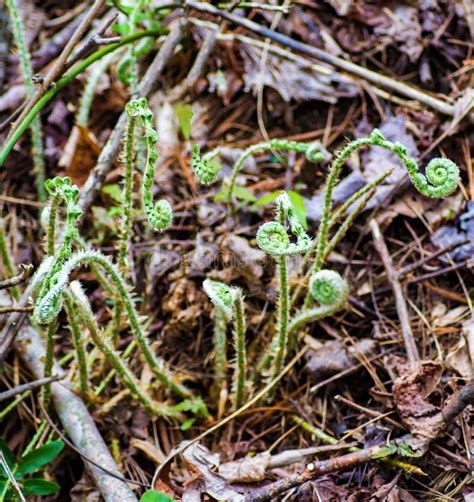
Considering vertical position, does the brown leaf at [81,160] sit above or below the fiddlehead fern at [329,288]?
above

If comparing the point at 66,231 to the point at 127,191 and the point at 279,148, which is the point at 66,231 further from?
the point at 279,148

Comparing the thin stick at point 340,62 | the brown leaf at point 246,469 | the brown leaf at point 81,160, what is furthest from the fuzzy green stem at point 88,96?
the brown leaf at point 246,469

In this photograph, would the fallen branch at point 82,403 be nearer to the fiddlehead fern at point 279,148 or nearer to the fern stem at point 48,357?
the fern stem at point 48,357

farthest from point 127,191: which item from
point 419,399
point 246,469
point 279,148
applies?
point 419,399

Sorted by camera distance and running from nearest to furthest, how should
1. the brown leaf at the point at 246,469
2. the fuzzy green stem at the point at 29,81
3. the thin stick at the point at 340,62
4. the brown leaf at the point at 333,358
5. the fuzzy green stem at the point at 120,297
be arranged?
1. the fuzzy green stem at the point at 120,297
2. the brown leaf at the point at 246,469
3. the brown leaf at the point at 333,358
4. the fuzzy green stem at the point at 29,81
5. the thin stick at the point at 340,62

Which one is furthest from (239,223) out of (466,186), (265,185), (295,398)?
(466,186)

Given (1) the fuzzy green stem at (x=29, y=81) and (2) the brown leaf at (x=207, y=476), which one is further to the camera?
(1) the fuzzy green stem at (x=29, y=81)
